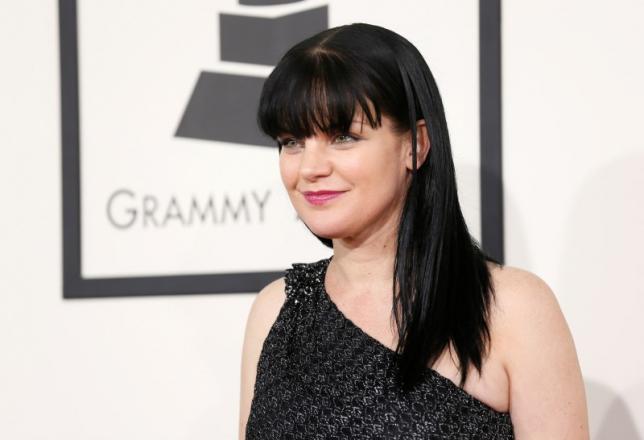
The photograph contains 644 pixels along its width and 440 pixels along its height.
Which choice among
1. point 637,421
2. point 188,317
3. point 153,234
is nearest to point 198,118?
point 153,234

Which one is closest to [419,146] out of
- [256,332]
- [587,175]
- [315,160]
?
[315,160]

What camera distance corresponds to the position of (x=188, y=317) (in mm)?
1832

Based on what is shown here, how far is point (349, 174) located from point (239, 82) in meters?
0.69

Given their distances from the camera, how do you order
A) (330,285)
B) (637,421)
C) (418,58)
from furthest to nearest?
(637,421)
(330,285)
(418,58)

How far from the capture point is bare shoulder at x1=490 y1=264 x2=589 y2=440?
1.19 metres

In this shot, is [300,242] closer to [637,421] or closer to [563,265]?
[563,265]

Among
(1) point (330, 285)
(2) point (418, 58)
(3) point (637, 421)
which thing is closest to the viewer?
(2) point (418, 58)

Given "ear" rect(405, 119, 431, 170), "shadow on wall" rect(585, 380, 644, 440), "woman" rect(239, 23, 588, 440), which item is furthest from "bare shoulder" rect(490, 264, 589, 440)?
"shadow on wall" rect(585, 380, 644, 440)

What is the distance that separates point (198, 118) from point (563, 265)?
2.63 ft

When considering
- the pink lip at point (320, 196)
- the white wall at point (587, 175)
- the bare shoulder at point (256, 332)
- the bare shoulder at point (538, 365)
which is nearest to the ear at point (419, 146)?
the pink lip at point (320, 196)

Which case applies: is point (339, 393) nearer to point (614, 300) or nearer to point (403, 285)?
point (403, 285)

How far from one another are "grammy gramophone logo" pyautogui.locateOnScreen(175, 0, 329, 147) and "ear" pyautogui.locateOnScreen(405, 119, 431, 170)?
24.8 inches

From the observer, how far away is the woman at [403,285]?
3.93 ft

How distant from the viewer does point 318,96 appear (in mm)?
1197
